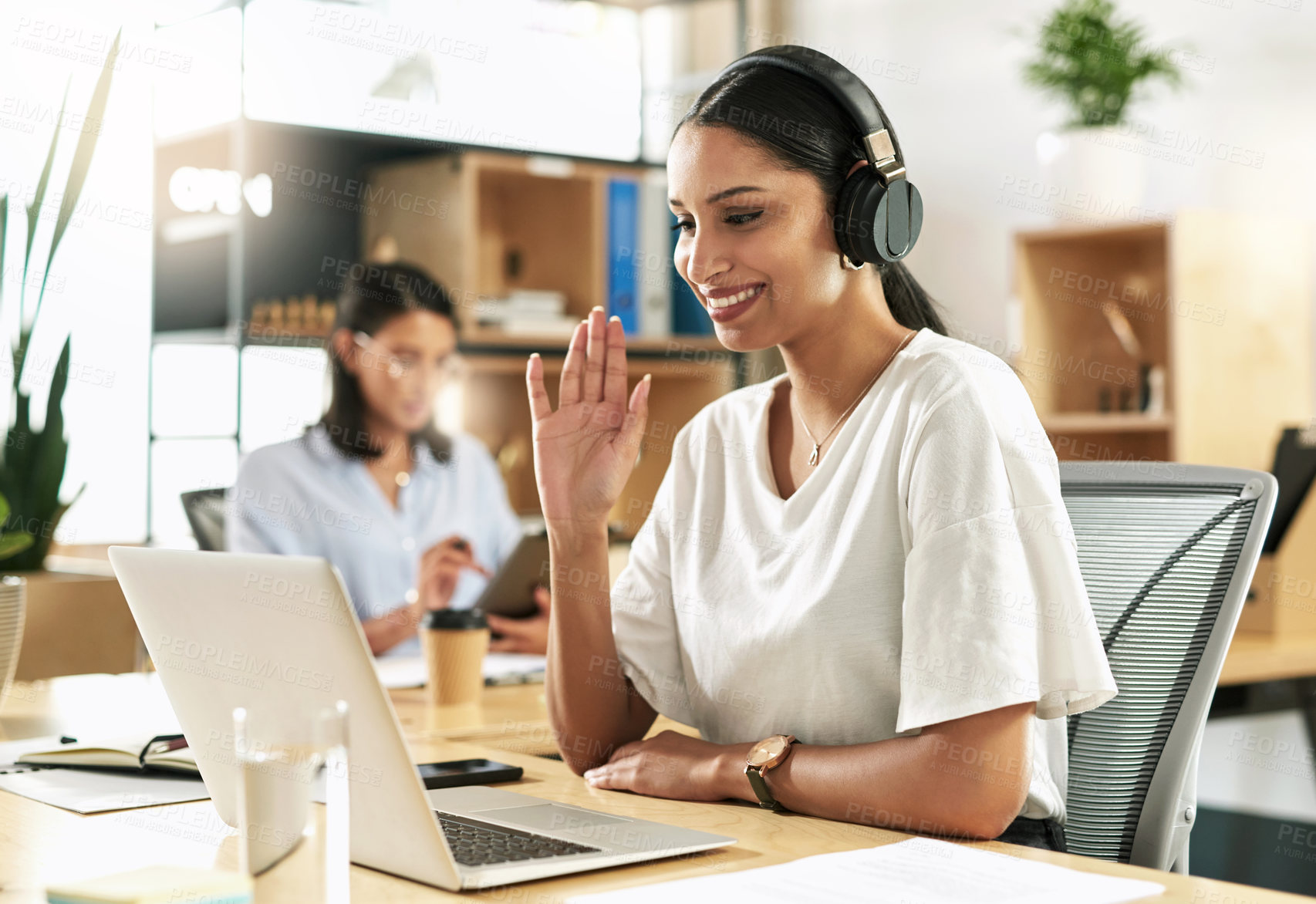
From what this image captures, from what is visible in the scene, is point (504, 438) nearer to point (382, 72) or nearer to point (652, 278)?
point (652, 278)

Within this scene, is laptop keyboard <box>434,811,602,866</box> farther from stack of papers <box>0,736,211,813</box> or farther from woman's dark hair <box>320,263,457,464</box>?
woman's dark hair <box>320,263,457,464</box>

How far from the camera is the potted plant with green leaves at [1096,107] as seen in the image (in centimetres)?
318

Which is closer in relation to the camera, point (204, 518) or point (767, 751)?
point (767, 751)

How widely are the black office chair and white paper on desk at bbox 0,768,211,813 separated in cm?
144

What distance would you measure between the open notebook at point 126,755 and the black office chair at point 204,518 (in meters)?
1.39

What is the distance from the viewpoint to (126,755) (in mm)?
1282

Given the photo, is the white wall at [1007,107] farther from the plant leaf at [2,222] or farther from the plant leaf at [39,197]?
the plant leaf at [2,222]

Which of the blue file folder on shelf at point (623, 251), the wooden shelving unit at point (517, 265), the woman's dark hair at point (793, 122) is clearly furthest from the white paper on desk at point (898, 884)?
the blue file folder on shelf at point (623, 251)

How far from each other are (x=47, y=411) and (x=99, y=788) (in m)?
1.39

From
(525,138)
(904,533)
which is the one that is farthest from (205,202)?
(904,533)

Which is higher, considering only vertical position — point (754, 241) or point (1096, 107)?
point (1096, 107)

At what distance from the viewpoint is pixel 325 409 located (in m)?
2.98

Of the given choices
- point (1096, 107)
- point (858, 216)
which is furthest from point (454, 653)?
point (1096, 107)

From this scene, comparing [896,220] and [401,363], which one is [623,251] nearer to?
[401,363]
